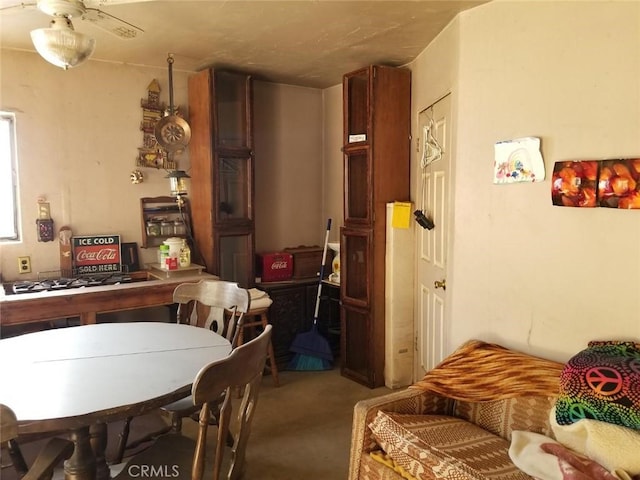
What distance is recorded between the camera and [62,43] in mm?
1916

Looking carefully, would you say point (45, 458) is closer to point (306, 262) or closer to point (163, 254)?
point (163, 254)

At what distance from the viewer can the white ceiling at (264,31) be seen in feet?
8.14

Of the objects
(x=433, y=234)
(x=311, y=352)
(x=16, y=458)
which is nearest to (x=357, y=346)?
→ (x=311, y=352)

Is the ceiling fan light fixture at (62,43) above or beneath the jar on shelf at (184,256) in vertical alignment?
above

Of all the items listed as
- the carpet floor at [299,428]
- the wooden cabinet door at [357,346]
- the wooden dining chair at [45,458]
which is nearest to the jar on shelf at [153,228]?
the carpet floor at [299,428]

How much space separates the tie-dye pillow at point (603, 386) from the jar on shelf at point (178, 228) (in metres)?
2.84

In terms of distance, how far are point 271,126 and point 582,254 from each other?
2.93 metres

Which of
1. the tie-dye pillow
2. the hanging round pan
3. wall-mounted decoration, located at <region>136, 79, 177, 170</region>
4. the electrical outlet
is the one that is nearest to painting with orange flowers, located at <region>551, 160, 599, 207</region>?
the tie-dye pillow

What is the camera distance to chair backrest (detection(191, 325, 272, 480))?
1419 millimetres

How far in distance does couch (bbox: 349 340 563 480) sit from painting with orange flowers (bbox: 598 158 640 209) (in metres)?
0.69

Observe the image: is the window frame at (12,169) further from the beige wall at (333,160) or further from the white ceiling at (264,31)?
the beige wall at (333,160)

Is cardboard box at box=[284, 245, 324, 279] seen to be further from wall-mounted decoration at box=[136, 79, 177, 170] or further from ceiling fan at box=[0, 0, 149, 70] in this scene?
ceiling fan at box=[0, 0, 149, 70]

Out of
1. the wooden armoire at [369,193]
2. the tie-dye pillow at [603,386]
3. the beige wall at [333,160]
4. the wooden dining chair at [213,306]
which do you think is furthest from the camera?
the beige wall at [333,160]

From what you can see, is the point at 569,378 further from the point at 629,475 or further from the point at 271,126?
the point at 271,126
